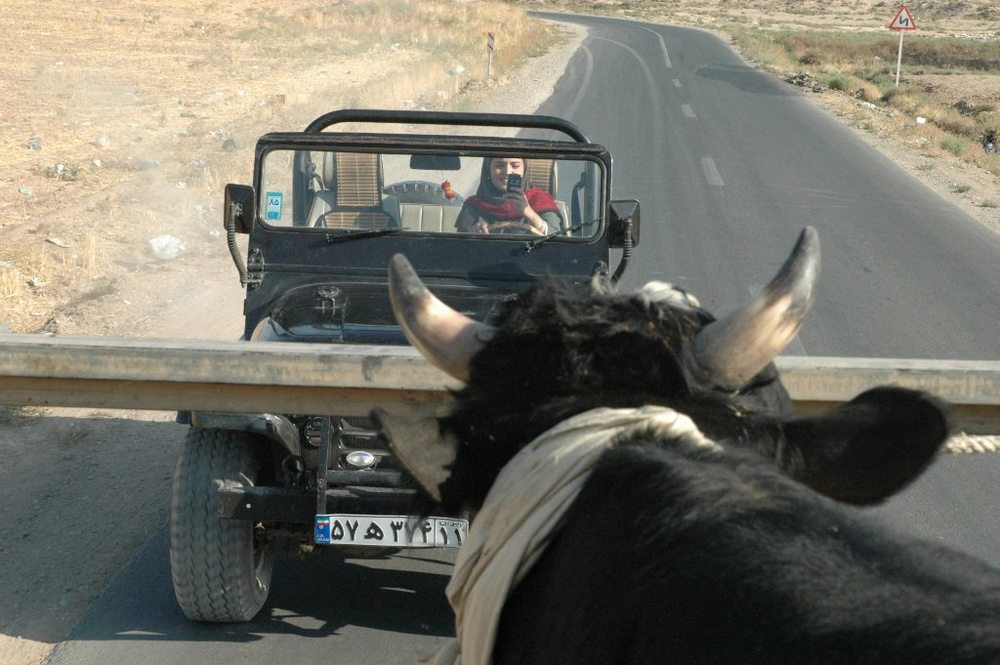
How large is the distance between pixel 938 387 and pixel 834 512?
2.27 meters

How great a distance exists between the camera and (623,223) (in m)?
5.84

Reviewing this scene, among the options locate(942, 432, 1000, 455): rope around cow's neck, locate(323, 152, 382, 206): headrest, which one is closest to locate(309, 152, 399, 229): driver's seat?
locate(323, 152, 382, 206): headrest

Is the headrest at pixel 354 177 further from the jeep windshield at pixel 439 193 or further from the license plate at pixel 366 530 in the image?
the license plate at pixel 366 530

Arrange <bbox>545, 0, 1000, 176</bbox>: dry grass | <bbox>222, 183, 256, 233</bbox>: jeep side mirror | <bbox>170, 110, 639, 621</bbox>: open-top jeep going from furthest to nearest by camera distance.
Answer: <bbox>545, 0, 1000, 176</bbox>: dry grass → <bbox>222, 183, 256, 233</bbox>: jeep side mirror → <bbox>170, 110, 639, 621</bbox>: open-top jeep

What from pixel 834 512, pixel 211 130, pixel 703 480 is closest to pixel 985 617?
pixel 834 512

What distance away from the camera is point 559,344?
2.08 m

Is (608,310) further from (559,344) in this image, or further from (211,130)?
(211,130)

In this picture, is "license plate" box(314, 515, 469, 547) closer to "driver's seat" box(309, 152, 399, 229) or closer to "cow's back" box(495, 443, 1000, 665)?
"driver's seat" box(309, 152, 399, 229)

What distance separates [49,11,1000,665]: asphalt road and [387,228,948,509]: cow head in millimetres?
195

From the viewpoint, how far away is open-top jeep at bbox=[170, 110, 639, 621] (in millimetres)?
4449

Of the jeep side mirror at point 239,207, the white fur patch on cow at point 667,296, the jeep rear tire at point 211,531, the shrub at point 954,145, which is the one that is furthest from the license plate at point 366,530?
the shrub at point 954,145

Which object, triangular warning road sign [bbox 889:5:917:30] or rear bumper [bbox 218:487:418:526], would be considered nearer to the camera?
rear bumper [bbox 218:487:418:526]

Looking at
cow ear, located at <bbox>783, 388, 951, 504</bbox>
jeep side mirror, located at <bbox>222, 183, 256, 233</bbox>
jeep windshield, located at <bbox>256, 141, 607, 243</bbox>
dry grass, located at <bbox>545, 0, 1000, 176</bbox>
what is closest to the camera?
cow ear, located at <bbox>783, 388, 951, 504</bbox>

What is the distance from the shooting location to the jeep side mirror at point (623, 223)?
5.81 m
